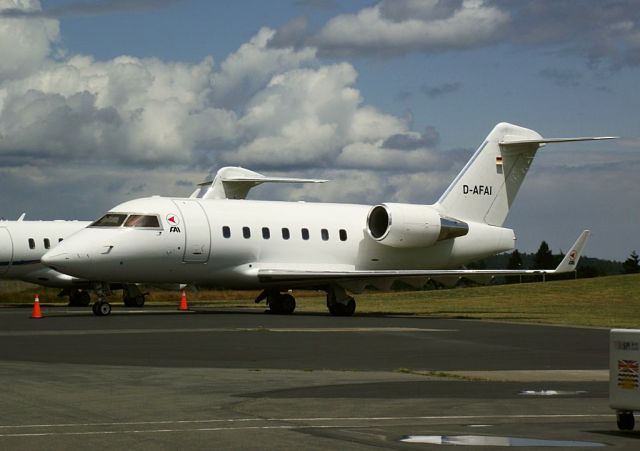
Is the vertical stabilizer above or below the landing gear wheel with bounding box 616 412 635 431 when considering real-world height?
above

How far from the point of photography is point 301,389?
15742 millimetres

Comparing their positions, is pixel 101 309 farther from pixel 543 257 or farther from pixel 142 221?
pixel 543 257

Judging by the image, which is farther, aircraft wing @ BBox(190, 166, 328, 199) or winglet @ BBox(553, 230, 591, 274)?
aircraft wing @ BBox(190, 166, 328, 199)

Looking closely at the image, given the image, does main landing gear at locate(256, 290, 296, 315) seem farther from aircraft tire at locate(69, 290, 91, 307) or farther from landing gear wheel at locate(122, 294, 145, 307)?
aircraft tire at locate(69, 290, 91, 307)

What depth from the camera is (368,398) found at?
14.8 metres

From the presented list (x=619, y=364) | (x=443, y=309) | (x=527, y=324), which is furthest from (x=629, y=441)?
(x=443, y=309)

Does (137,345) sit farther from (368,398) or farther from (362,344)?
(368,398)

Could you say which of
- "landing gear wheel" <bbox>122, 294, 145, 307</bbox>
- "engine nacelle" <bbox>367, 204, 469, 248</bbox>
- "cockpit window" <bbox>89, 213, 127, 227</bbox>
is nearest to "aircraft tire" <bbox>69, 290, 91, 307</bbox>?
"landing gear wheel" <bbox>122, 294, 145, 307</bbox>

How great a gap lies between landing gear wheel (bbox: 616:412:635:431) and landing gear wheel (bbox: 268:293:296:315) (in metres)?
28.2

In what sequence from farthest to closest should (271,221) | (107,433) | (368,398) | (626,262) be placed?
(626,262) < (271,221) < (368,398) < (107,433)

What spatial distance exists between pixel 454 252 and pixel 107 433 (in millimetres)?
31886

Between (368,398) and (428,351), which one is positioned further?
(428,351)

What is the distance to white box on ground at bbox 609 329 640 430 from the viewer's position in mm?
11781

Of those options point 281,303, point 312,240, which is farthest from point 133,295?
point 312,240
